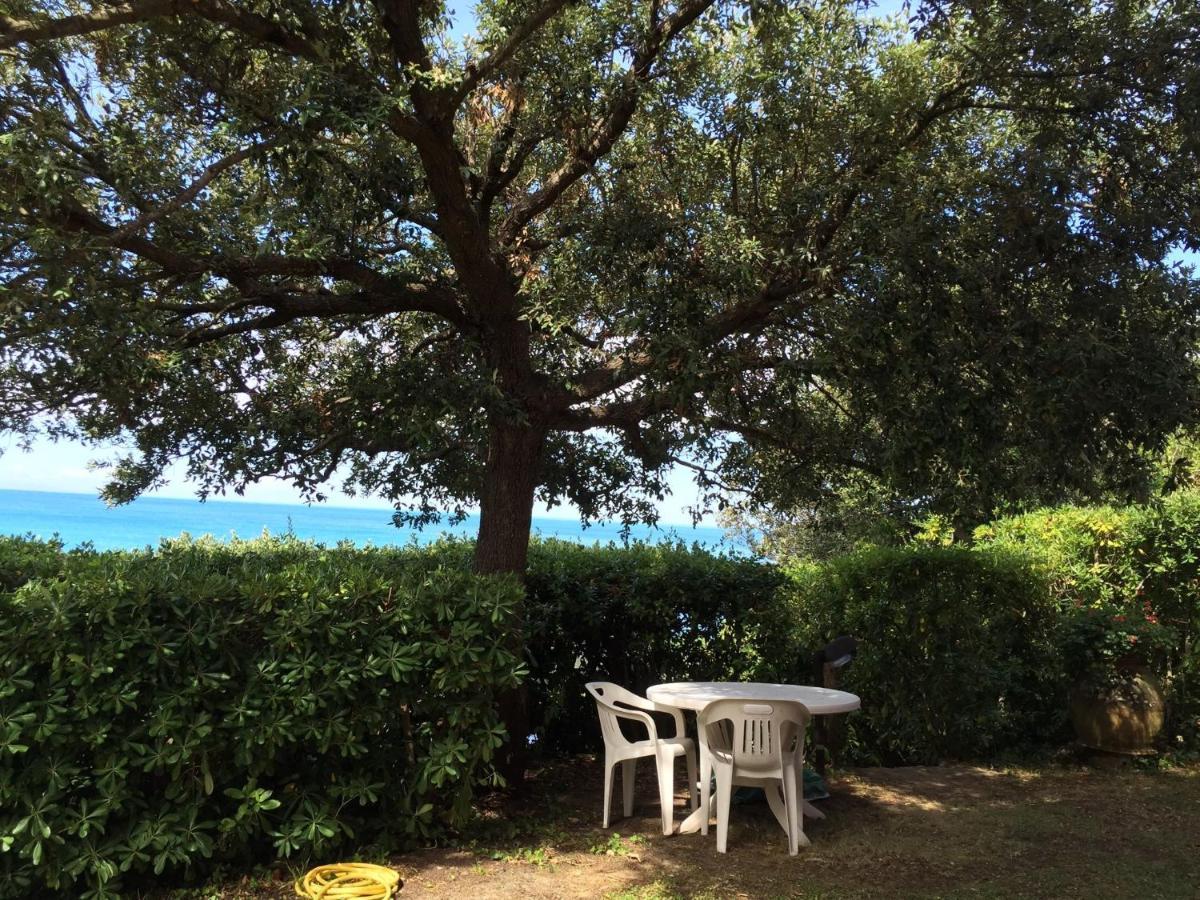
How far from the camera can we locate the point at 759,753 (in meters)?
4.84

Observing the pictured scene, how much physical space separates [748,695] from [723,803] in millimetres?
924

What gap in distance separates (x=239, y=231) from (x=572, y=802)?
15.3 feet

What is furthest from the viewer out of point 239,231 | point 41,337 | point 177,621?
point 239,231

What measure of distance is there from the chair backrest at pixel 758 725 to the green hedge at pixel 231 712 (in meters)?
1.20

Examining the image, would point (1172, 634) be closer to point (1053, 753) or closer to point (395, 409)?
point (1053, 753)

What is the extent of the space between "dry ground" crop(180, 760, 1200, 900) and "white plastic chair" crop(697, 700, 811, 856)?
21cm

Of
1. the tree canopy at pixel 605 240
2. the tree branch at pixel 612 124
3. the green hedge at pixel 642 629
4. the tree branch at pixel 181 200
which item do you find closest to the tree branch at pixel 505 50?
the tree canopy at pixel 605 240

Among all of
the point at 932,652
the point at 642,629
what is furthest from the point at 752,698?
the point at 932,652

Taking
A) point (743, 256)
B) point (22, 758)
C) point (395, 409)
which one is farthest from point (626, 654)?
point (22, 758)

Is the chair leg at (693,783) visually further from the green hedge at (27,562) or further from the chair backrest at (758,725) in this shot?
the green hedge at (27,562)

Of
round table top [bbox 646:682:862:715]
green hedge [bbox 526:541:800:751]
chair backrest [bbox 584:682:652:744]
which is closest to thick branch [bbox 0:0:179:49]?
green hedge [bbox 526:541:800:751]

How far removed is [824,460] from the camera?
23.2 feet

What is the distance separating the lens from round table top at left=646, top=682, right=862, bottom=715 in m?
5.09

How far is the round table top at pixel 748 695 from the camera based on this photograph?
201 inches
